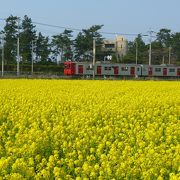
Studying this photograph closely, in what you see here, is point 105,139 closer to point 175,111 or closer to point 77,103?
point 175,111

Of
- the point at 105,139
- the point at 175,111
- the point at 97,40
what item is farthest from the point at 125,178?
the point at 97,40

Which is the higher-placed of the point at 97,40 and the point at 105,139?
the point at 97,40

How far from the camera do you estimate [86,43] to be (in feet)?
295

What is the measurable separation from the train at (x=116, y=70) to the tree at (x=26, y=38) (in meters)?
24.9

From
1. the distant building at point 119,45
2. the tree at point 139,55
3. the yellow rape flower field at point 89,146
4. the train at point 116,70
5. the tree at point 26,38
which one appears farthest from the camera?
the distant building at point 119,45

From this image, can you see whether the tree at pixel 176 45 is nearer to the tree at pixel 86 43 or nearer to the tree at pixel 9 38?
the tree at pixel 86 43

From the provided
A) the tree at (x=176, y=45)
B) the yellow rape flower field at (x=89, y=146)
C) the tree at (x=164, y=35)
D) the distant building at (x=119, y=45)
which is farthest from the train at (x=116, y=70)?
the distant building at (x=119, y=45)

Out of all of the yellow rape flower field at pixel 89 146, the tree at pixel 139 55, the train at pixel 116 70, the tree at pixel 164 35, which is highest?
the tree at pixel 164 35

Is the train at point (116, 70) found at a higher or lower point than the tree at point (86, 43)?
lower

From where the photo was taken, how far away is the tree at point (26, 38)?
79.2 metres

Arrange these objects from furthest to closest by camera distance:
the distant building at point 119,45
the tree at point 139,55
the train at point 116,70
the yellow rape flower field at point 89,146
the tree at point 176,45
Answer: the distant building at point 119,45 → the tree at point 176,45 → the tree at point 139,55 → the train at point 116,70 → the yellow rape flower field at point 89,146

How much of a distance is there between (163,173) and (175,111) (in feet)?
20.5

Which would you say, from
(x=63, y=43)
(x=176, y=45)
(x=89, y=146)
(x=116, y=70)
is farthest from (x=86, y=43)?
(x=89, y=146)

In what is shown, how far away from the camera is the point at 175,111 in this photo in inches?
440
